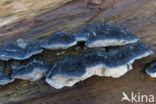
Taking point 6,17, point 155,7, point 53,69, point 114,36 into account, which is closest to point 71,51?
point 53,69

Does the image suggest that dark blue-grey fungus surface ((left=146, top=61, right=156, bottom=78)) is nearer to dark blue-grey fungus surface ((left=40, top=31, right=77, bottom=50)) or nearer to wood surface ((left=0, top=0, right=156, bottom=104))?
wood surface ((left=0, top=0, right=156, bottom=104))

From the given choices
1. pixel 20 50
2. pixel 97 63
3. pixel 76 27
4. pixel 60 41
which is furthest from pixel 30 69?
pixel 76 27

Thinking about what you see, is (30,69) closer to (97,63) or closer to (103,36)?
(97,63)

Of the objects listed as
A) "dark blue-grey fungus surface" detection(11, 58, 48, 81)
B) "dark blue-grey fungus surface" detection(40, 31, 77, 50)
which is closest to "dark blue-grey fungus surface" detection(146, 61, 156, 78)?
"dark blue-grey fungus surface" detection(40, 31, 77, 50)

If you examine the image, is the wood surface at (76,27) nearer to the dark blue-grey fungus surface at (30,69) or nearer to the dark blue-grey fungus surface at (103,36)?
the dark blue-grey fungus surface at (30,69)

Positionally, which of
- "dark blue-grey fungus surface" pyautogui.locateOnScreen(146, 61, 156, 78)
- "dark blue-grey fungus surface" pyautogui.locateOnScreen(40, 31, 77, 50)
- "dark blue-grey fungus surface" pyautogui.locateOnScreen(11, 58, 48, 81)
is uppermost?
"dark blue-grey fungus surface" pyautogui.locateOnScreen(40, 31, 77, 50)

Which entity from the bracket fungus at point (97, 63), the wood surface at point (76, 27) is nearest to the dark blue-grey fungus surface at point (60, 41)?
the bracket fungus at point (97, 63)
